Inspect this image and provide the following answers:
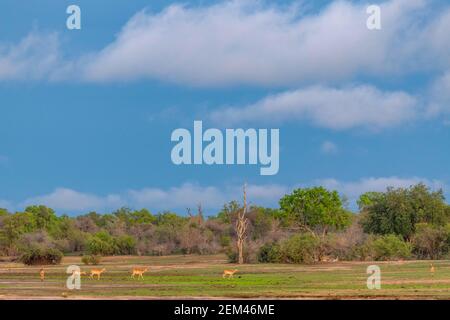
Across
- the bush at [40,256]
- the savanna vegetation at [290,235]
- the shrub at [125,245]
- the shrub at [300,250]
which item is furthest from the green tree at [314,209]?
the bush at [40,256]

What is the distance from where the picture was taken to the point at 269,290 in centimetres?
3397

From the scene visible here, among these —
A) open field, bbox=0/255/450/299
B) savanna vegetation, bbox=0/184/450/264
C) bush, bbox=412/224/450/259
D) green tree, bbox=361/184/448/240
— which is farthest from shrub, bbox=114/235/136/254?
open field, bbox=0/255/450/299

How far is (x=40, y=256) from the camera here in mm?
62844

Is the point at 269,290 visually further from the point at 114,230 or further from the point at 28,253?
the point at 114,230

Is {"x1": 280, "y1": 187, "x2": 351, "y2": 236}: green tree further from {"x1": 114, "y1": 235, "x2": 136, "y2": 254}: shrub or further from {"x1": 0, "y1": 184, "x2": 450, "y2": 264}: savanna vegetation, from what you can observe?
{"x1": 114, "y1": 235, "x2": 136, "y2": 254}: shrub

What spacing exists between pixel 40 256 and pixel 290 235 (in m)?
27.0

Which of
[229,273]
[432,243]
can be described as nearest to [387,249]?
[432,243]

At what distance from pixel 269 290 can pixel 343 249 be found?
31.8 meters

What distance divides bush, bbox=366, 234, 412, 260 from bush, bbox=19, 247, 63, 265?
2369 cm

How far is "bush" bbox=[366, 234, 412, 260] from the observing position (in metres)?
65.4

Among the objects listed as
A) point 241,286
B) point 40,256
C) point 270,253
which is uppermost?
point 270,253

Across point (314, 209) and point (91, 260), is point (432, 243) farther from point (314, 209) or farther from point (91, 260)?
point (91, 260)
